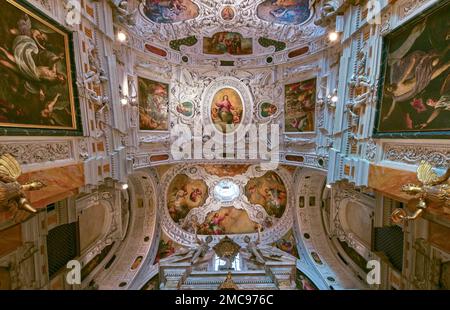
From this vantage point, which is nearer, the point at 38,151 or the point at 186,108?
the point at 38,151

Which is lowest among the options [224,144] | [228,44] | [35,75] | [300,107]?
[224,144]

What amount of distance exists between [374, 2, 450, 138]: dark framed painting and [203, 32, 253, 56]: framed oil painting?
595 cm

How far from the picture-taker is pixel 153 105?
8172 millimetres

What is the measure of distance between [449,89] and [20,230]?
354 inches

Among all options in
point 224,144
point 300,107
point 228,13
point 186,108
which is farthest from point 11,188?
point 300,107

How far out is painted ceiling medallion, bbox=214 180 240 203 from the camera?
36.4 ft

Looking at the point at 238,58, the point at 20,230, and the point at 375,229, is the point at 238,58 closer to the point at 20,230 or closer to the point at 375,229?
the point at 375,229

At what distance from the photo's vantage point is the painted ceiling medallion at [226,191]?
11088mm

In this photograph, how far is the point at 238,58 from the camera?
9078 mm

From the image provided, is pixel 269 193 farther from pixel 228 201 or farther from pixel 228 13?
pixel 228 13

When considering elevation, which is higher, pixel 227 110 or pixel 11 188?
Answer: pixel 227 110

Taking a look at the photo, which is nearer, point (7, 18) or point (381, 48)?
point (7, 18)

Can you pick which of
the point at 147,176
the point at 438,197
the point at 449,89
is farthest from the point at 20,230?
the point at 449,89

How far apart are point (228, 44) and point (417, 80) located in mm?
7414
